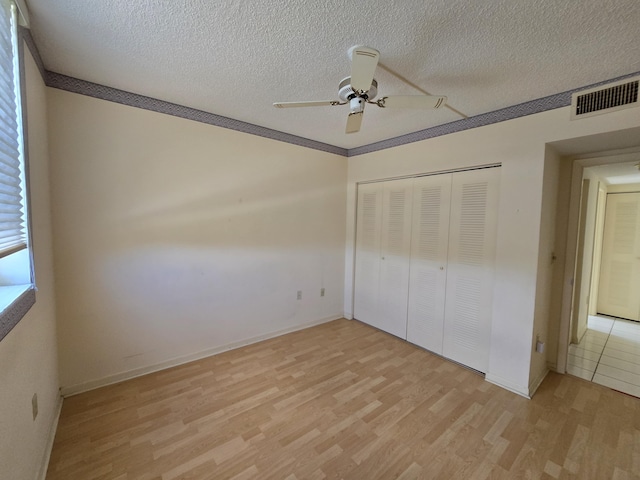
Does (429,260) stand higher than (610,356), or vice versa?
(429,260)

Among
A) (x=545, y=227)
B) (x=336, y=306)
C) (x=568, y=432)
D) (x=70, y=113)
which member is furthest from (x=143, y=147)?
(x=568, y=432)

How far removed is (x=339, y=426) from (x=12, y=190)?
2.24 metres

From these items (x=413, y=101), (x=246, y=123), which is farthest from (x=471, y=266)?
(x=246, y=123)

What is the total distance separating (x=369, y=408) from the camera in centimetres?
199

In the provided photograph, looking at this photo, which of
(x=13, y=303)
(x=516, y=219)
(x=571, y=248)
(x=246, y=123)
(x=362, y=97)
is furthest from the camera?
(x=246, y=123)

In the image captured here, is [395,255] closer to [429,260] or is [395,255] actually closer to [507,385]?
[429,260]

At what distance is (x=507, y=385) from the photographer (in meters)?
2.26

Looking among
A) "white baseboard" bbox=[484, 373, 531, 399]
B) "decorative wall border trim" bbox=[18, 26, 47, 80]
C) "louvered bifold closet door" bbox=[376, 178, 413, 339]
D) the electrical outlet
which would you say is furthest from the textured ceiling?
"white baseboard" bbox=[484, 373, 531, 399]

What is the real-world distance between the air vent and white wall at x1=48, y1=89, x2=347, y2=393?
2409 mm

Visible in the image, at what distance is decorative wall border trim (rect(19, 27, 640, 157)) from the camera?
1.87m

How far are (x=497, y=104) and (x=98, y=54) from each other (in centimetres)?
291

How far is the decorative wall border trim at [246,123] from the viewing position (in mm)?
1873

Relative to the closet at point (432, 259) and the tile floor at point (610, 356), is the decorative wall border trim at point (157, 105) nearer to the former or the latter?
the closet at point (432, 259)

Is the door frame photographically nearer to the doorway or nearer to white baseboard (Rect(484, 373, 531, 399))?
the doorway
